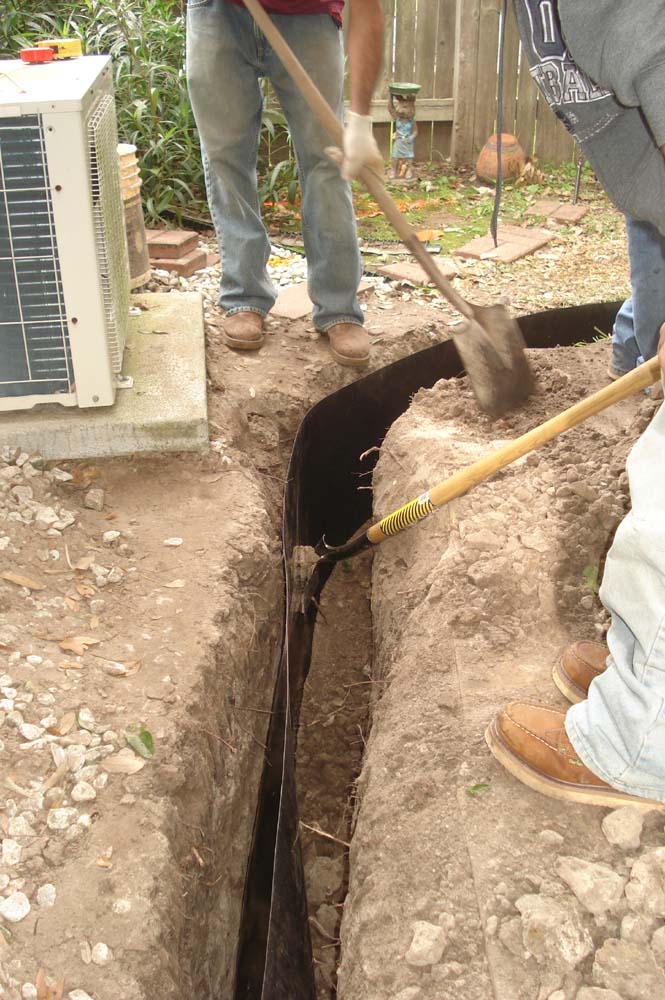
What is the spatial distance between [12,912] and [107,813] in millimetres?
287

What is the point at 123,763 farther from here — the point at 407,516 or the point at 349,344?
the point at 349,344

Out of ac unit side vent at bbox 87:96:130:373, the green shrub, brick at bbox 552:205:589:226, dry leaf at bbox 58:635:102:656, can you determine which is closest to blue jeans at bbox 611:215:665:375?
ac unit side vent at bbox 87:96:130:373

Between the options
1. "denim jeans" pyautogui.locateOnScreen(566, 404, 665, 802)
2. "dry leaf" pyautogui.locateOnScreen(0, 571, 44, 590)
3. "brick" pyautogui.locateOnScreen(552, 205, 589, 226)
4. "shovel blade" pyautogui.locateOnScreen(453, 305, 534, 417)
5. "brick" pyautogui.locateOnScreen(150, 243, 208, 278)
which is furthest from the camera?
"brick" pyautogui.locateOnScreen(552, 205, 589, 226)

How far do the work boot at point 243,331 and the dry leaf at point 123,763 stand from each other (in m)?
2.08

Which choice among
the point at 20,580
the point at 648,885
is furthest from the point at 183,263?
the point at 648,885

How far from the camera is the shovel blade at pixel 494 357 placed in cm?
277

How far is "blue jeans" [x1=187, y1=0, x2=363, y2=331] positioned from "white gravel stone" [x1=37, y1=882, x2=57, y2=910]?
2.57 m

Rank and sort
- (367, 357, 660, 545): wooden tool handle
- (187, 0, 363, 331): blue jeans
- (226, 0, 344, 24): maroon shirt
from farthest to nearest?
1. (187, 0, 363, 331): blue jeans
2. (226, 0, 344, 24): maroon shirt
3. (367, 357, 660, 545): wooden tool handle

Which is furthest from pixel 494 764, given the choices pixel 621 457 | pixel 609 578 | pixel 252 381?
pixel 252 381

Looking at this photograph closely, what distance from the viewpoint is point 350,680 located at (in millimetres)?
3254

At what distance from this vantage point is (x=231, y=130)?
3.44 metres

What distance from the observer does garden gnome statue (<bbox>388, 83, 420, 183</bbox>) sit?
6644 millimetres

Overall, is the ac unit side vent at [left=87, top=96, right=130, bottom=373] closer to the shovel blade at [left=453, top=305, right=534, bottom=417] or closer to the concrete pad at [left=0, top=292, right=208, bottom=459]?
the concrete pad at [left=0, top=292, right=208, bottom=459]

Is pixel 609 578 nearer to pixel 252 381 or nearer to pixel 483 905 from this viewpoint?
pixel 483 905
